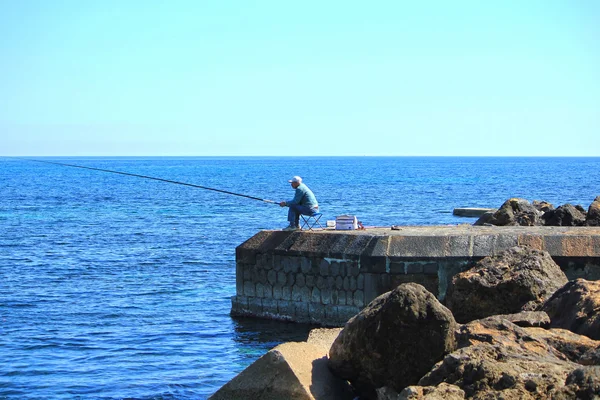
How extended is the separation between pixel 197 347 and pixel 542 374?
808 centimetres

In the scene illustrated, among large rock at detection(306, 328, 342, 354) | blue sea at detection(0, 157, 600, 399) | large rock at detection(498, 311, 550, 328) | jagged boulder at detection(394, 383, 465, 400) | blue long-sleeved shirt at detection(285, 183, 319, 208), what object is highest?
blue long-sleeved shirt at detection(285, 183, 319, 208)

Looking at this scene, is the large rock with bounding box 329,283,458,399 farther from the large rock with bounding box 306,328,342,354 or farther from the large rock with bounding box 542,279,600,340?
the large rock with bounding box 306,328,342,354

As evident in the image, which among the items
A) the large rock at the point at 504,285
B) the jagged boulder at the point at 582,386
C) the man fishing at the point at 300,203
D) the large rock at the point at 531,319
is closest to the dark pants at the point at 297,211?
the man fishing at the point at 300,203

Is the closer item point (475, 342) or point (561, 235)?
point (475, 342)

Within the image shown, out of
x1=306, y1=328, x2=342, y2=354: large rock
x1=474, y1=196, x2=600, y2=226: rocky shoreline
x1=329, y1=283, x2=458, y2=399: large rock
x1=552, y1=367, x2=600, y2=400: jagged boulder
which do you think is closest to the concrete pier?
x1=474, y1=196, x2=600, y2=226: rocky shoreline

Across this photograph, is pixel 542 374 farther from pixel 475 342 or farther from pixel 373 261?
pixel 373 261

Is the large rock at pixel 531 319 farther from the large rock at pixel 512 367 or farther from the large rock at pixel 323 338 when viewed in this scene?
the large rock at pixel 323 338

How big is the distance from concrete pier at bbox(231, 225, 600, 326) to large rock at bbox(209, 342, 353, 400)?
193 inches

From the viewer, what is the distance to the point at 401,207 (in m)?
41.7

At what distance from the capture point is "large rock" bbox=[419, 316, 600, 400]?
5543mm

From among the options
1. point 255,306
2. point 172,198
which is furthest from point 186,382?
point 172,198

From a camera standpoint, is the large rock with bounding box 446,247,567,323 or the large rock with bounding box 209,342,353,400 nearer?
the large rock with bounding box 209,342,353,400

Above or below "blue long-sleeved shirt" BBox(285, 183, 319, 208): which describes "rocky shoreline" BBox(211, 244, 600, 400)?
below

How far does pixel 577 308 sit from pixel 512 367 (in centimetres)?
201
